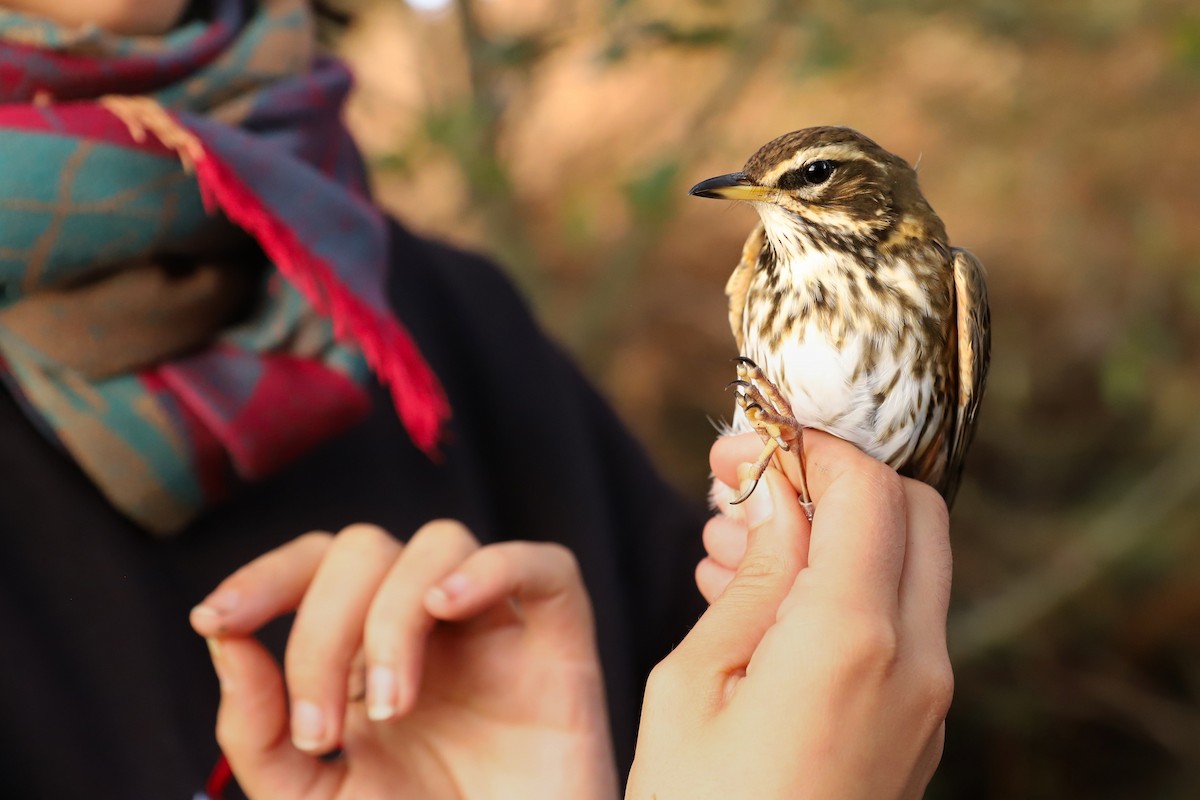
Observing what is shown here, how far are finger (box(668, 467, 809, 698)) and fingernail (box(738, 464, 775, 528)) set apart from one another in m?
0.02

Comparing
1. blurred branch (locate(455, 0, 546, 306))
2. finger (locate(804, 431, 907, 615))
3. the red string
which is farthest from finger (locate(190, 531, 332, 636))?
blurred branch (locate(455, 0, 546, 306))

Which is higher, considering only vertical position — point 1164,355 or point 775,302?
point 775,302

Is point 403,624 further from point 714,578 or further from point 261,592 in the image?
point 714,578

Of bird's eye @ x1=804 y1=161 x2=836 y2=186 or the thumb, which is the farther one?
bird's eye @ x1=804 y1=161 x2=836 y2=186

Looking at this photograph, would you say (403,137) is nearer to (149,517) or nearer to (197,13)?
(197,13)

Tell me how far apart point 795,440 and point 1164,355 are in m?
2.53

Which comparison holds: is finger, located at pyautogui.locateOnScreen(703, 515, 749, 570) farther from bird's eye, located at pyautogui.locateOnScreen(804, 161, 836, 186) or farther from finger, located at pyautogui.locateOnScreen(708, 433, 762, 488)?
bird's eye, located at pyautogui.locateOnScreen(804, 161, 836, 186)

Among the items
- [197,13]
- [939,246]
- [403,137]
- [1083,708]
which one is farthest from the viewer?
[1083,708]

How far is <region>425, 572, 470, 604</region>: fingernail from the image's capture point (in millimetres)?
1110

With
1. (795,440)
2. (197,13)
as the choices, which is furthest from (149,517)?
(795,440)

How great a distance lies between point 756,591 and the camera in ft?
2.64

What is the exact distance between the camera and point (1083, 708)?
3.51 metres

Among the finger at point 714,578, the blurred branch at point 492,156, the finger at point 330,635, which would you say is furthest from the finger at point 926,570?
the blurred branch at point 492,156

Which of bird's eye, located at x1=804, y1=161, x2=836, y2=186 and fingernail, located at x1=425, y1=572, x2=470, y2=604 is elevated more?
bird's eye, located at x1=804, y1=161, x2=836, y2=186
